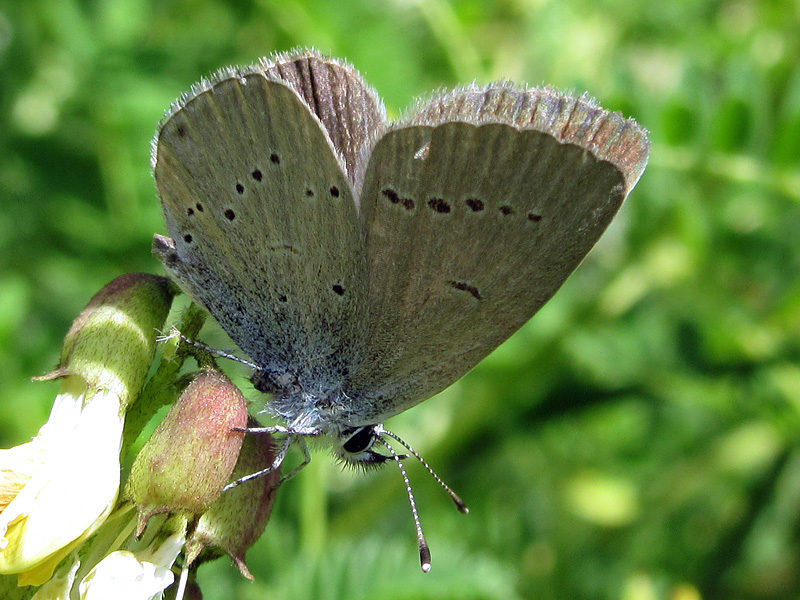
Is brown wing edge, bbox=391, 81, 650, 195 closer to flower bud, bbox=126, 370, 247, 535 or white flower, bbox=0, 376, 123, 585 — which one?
flower bud, bbox=126, 370, 247, 535

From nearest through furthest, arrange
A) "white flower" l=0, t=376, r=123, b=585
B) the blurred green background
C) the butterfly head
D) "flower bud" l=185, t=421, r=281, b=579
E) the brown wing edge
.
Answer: "white flower" l=0, t=376, r=123, b=585 < "flower bud" l=185, t=421, r=281, b=579 < the brown wing edge < the butterfly head < the blurred green background

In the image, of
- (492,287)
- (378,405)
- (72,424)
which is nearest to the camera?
(72,424)

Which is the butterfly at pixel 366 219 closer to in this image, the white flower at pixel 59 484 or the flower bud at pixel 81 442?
the flower bud at pixel 81 442

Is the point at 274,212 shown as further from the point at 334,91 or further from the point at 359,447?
the point at 359,447

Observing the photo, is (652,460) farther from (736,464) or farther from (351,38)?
(351,38)

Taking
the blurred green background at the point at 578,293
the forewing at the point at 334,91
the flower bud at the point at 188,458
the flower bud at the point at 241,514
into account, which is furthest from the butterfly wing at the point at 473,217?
the blurred green background at the point at 578,293

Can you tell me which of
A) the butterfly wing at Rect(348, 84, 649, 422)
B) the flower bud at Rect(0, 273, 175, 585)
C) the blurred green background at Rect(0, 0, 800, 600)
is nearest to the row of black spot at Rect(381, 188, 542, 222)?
the butterfly wing at Rect(348, 84, 649, 422)

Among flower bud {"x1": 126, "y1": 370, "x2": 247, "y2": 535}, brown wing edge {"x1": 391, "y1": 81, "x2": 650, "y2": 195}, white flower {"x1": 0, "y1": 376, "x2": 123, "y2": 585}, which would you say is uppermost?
brown wing edge {"x1": 391, "y1": 81, "x2": 650, "y2": 195}

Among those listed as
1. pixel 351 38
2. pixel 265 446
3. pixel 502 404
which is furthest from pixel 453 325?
pixel 351 38
